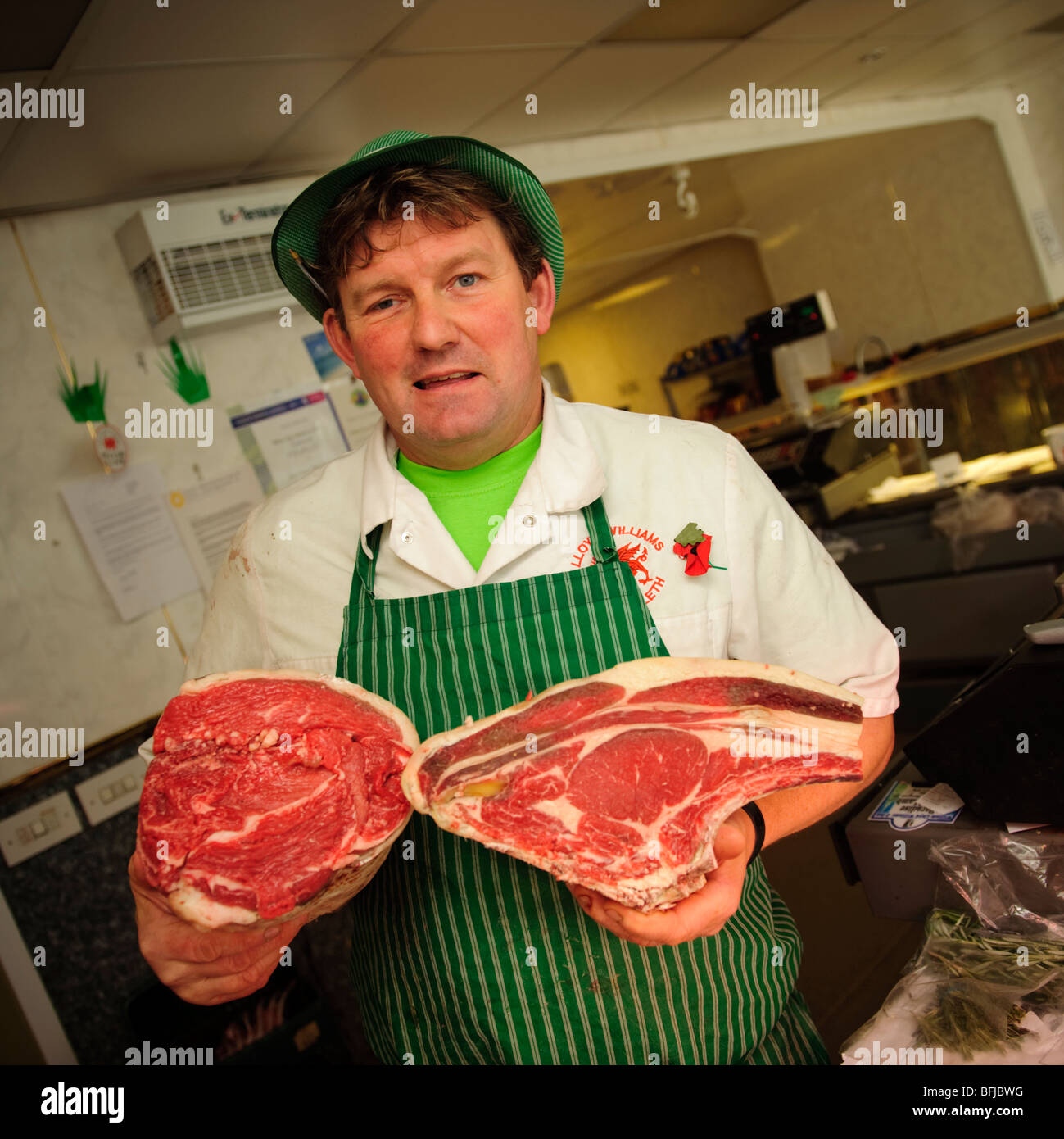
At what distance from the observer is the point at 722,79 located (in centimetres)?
435

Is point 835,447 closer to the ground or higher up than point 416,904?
higher up

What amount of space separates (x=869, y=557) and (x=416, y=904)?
326cm

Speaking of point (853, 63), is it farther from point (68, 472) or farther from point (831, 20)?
point (68, 472)

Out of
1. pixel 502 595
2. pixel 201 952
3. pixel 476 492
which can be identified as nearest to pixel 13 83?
pixel 476 492

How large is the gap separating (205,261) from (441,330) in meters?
2.00

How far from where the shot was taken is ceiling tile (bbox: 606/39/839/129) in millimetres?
4094

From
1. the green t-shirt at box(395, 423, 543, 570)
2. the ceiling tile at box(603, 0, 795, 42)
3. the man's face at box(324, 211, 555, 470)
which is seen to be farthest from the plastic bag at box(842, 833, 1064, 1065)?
the ceiling tile at box(603, 0, 795, 42)

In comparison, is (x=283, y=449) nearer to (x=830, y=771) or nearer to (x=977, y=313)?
(x=830, y=771)

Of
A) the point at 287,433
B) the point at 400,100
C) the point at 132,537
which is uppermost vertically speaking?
the point at 400,100

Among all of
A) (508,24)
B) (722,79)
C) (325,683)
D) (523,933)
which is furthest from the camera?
(722,79)

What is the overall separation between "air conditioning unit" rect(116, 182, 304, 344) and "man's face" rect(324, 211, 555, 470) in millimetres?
1706

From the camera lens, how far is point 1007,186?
690cm

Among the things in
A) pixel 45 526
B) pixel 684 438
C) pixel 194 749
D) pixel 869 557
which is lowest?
pixel 869 557
